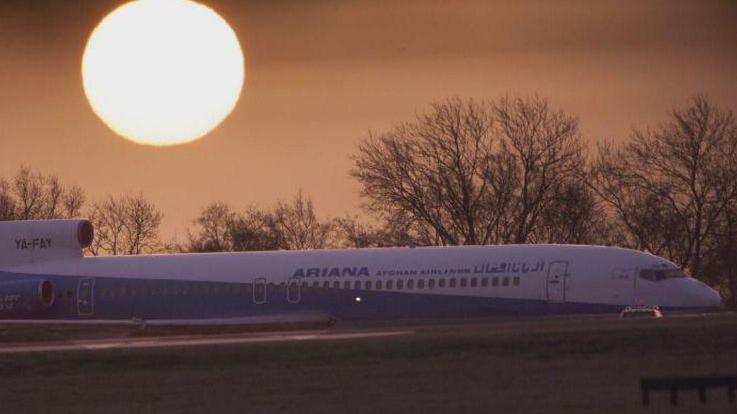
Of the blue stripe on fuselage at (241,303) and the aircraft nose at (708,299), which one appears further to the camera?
the blue stripe on fuselage at (241,303)

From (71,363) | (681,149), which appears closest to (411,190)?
(681,149)

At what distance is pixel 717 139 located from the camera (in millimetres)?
102812

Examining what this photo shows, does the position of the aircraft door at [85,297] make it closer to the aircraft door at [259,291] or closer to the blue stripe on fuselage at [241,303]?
the blue stripe on fuselage at [241,303]

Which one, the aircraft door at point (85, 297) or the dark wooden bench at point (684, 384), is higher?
the aircraft door at point (85, 297)

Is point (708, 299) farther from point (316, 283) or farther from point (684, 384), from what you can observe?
point (684, 384)

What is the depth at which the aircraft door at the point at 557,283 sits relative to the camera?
56188 mm

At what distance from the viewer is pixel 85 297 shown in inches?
2554

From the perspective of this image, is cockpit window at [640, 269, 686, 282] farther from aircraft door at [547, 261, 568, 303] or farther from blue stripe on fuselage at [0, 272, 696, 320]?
aircraft door at [547, 261, 568, 303]

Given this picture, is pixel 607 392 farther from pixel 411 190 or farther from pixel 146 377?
pixel 411 190

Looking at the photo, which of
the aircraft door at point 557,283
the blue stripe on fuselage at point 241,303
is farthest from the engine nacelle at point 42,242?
the aircraft door at point 557,283

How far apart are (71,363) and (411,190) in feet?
191

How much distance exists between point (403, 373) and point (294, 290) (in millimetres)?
22615

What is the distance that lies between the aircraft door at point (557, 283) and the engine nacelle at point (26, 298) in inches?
752

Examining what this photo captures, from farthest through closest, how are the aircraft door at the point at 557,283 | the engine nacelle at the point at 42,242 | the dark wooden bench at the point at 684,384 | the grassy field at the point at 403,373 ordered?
1. the engine nacelle at the point at 42,242
2. the aircraft door at the point at 557,283
3. the grassy field at the point at 403,373
4. the dark wooden bench at the point at 684,384
